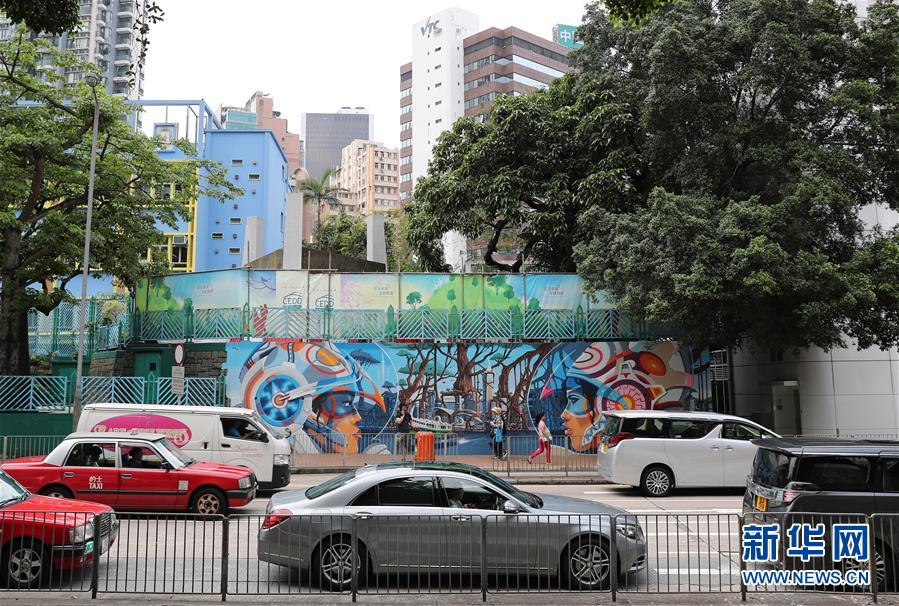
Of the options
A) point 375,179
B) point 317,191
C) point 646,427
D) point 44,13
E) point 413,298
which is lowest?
point 646,427

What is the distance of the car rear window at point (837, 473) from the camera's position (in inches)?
354

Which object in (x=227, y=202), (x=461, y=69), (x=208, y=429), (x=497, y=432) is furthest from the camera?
(x=461, y=69)

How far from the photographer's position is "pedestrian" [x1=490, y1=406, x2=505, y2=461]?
21.8 metres

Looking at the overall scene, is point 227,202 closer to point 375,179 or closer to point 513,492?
point 513,492

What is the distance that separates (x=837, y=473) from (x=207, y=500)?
31.5ft

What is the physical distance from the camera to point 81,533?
8258mm

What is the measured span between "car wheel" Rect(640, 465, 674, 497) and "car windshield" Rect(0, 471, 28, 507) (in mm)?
11568

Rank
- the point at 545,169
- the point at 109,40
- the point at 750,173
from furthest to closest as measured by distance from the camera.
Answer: the point at 109,40 → the point at 545,169 → the point at 750,173

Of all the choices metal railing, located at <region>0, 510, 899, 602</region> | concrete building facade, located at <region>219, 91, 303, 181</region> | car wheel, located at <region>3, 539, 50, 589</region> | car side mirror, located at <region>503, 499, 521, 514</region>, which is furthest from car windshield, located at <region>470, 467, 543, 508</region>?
concrete building facade, located at <region>219, 91, 303, 181</region>

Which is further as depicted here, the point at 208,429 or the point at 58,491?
the point at 208,429

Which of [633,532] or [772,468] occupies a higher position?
[772,468]

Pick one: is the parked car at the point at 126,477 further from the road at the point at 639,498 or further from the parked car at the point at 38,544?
the parked car at the point at 38,544

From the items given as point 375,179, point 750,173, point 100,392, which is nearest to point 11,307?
point 100,392

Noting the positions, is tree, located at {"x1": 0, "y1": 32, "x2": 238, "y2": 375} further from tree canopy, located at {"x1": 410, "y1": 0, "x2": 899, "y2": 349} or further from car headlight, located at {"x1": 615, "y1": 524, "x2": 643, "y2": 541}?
car headlight, located at {"x1": 615, "y1": 524, "x2": 643, "y2": 541}
